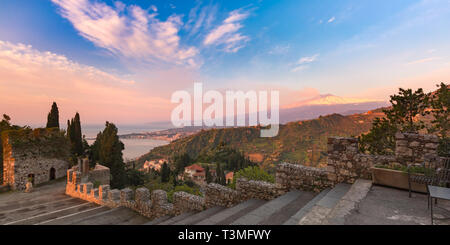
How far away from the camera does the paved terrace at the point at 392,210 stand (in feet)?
8.51

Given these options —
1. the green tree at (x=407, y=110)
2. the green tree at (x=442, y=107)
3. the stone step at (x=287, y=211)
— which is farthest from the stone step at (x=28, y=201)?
the green tree at (x=442, y=107)

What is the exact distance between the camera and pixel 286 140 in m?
75.1

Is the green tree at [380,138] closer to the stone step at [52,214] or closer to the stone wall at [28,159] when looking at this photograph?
the stone step at [52,214]

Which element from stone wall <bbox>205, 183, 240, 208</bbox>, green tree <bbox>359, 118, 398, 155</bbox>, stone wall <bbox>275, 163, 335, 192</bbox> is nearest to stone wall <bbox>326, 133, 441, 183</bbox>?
stone wall <bbox>275, 163, 335, 192</bbox>

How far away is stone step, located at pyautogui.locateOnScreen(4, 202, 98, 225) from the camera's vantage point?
7666mm

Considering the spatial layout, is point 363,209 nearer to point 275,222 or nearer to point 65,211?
point 275,222

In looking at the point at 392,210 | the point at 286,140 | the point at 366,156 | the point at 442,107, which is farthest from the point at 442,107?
the point at 286,140

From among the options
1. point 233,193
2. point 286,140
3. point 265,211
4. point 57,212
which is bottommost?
point 286,140

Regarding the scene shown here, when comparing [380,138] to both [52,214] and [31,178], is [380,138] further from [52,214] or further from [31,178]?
[31,178]

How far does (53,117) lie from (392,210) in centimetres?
3022

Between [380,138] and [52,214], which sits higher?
[380,138]

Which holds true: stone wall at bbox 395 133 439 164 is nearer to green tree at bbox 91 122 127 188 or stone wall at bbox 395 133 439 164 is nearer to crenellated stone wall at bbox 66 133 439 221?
crenellated stone wall at bbox 66 133 439 221
